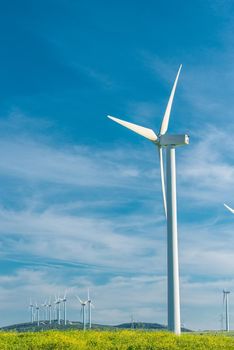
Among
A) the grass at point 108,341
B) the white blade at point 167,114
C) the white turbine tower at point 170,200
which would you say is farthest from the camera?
the white blade at point 167,114

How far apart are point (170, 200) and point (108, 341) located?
14.0m

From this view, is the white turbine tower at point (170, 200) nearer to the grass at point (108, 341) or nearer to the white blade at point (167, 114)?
the white blade at point (167, 114)

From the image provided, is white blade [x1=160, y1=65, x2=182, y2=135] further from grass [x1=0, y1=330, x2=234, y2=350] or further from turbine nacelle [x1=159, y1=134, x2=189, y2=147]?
grass [x1=0, y1=330, x2=234, y2=350]

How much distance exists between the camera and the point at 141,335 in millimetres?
37125

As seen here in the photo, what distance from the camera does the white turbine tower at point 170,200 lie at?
139 ft

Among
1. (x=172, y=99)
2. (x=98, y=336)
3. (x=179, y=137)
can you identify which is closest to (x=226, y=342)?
(x=98, y=336)

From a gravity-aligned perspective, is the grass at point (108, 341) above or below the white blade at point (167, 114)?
below

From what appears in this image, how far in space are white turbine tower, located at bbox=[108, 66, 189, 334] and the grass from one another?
15.4 ft

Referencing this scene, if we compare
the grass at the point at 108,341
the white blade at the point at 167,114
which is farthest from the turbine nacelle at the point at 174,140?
the grass at the point at 108,341

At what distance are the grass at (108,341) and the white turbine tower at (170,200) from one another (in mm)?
4684

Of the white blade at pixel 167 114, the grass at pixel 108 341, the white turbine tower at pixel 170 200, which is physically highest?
the white blade at pixel 167 114

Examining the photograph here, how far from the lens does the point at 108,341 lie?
34375 mm

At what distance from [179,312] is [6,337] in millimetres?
13403

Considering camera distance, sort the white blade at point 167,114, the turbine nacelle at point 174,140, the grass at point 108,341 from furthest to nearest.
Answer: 1. the white blade at point 167,114
2. the turbine nacelle at point 174,140
3. the grass at point 108,341
